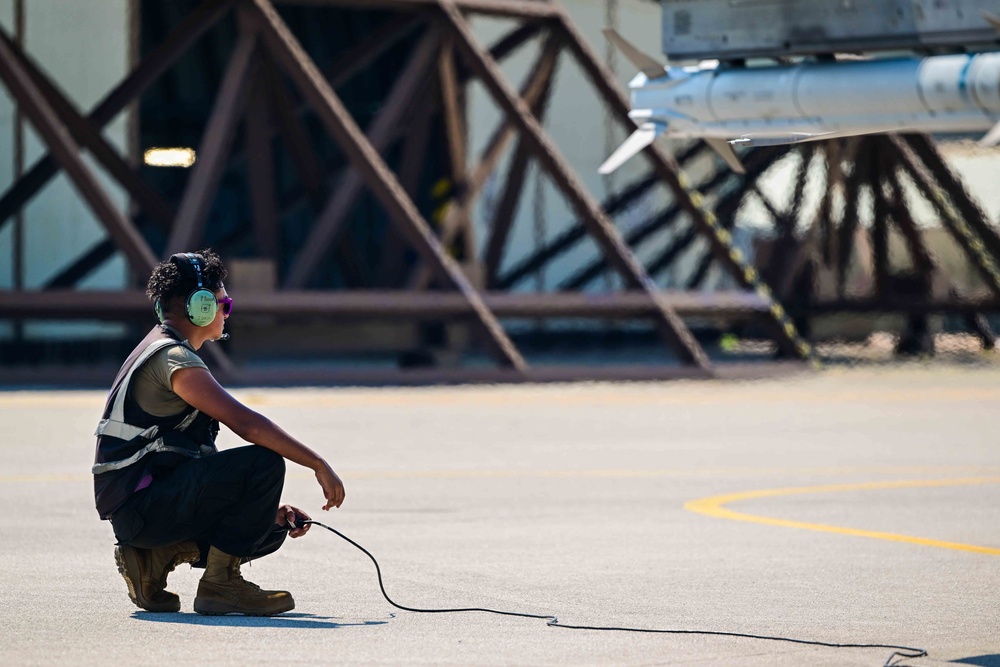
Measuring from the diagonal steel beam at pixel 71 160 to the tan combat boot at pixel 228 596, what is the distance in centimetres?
1512

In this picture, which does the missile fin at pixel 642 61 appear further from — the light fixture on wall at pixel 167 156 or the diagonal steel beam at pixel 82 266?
the light fixture on wall at pixel 167 156

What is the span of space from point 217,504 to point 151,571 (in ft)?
1.41

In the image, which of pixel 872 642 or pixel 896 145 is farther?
pixel 896 145

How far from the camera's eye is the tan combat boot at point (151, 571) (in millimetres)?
7367

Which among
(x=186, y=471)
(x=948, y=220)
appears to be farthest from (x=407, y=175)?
(x=186, y=471)

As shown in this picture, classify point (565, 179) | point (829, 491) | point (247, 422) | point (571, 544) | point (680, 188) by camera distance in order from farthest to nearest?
1. point (680, 188)
2. point (565, 179)
3. point (829, 491)
4. point (571, 544)
5. point (247, 422)

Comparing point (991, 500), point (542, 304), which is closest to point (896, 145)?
point (542, 304)

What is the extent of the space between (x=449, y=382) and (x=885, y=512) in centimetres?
1215

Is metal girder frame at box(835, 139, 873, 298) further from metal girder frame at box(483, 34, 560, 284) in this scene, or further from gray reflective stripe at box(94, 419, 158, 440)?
gray reflective stripe at box(94, 419, 158, 440)

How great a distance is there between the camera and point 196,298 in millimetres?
7449

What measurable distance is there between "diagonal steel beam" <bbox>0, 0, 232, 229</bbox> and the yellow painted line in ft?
43.3

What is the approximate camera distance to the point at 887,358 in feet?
109

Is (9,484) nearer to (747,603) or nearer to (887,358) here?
(747,603)

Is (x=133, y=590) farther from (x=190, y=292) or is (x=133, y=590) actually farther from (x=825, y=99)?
(x=825, y=99)
